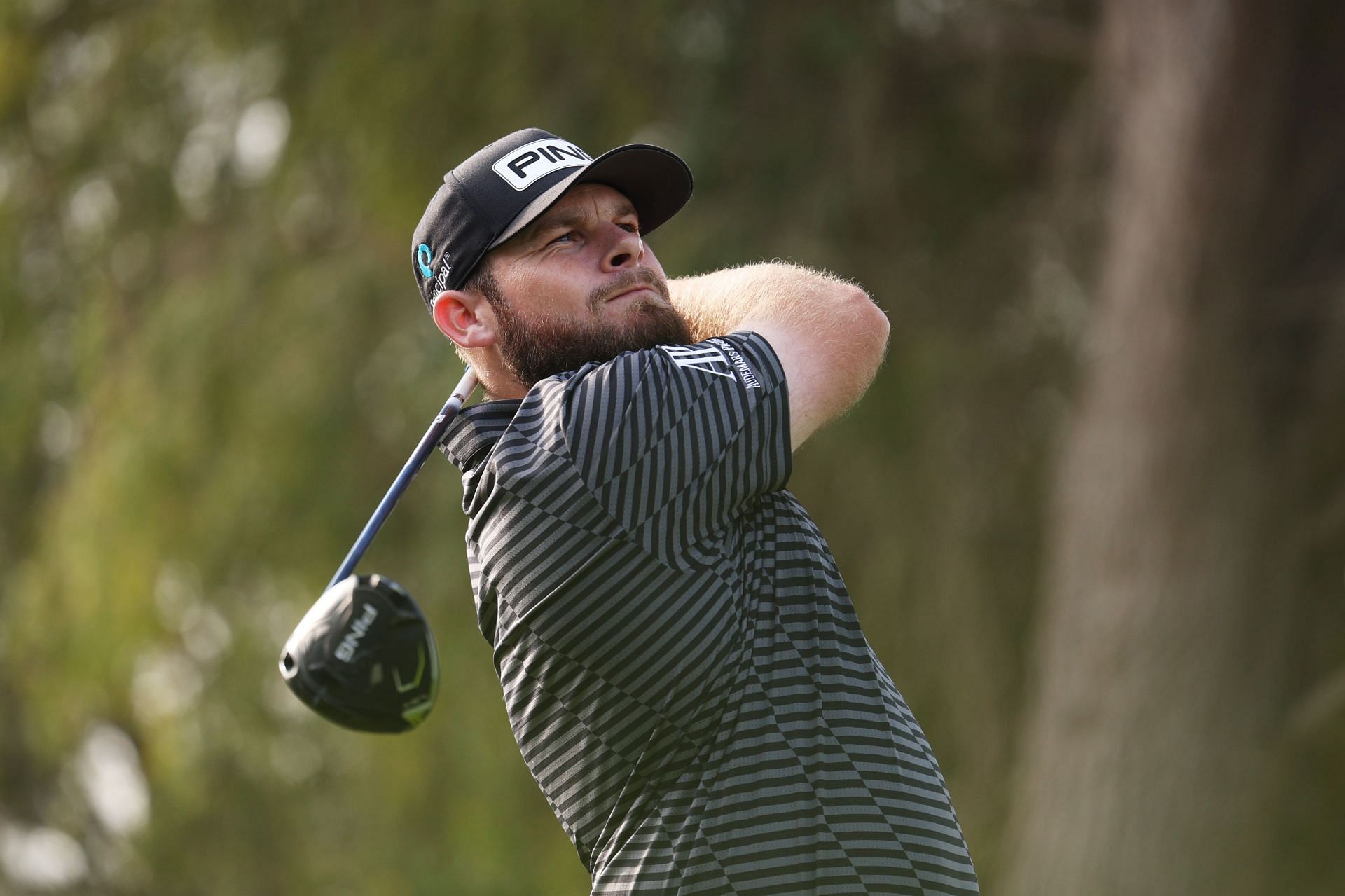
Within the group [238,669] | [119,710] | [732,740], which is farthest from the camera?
[119,710]

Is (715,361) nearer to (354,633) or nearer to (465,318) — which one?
(465,318)

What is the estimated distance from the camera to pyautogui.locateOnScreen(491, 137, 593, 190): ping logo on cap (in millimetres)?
2578

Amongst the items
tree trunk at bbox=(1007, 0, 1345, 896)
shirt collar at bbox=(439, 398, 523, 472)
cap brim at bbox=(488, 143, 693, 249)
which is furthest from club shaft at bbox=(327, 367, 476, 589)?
tree trunk at bbox=(1007, 0, 1345, 896)

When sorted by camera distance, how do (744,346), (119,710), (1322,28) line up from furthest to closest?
(119,710)
(1322,28)
(744,346)

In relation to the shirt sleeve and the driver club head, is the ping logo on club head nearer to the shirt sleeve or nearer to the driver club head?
the driver club head

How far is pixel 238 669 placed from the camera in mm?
7363

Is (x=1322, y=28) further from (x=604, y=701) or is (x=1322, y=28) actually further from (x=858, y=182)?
(x=604, y=701)

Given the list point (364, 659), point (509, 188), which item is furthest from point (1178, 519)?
point (364, 659)

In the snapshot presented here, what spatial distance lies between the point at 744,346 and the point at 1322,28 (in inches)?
201

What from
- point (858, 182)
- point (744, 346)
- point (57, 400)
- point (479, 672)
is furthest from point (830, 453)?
point (744, 346)

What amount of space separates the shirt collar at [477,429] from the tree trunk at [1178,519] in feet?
13.8

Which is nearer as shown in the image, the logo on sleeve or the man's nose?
the logo on sleeve

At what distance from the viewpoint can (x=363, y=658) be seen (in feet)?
7.79

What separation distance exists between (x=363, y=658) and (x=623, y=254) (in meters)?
0.71
